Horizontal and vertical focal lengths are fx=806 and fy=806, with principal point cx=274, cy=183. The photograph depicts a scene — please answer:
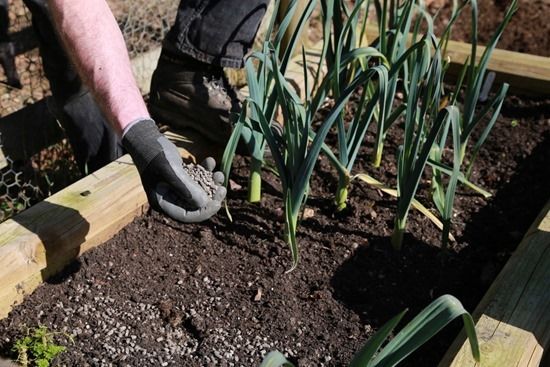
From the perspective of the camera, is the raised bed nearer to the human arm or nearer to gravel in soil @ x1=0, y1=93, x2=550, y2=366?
gravel in soil @ x1=0, y1=93, x2=550, y2=366

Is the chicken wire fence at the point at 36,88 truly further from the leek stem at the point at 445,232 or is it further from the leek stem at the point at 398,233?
the leek stem at the point at 445,232

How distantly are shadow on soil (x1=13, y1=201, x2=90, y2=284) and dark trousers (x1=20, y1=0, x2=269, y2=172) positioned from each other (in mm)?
340

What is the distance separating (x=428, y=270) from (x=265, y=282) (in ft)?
1.42

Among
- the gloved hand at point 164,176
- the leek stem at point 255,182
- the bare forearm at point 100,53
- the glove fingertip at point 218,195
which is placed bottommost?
the leek stem at point 255,182

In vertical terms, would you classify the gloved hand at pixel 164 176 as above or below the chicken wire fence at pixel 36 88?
above

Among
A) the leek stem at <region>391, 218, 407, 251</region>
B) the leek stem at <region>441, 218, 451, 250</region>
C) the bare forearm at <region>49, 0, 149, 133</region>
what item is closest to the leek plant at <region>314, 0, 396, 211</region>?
the leek stem at <region>391, 218, 407, 251</region>

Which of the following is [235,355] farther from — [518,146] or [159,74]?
[518,146]

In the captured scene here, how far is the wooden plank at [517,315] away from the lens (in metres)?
1.64

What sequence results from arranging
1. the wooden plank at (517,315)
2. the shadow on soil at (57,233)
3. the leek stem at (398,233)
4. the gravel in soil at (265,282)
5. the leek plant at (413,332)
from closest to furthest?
the leek plant at (413,332) → the wooden plank at (517,315) → the gravel in soil at (265,282) → the shadow on soil at (57,233) → the leek stem at (398,233)

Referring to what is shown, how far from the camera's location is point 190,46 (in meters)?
2.34

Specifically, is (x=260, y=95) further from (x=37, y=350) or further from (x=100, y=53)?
(x=37, y=350)

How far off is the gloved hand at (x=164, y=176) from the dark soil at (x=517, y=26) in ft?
7.26

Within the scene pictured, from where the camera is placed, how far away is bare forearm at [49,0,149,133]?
5.73 ft

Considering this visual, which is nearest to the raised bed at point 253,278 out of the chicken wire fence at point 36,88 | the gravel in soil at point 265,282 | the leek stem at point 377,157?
the gravel in soil at point 265,282
